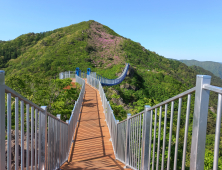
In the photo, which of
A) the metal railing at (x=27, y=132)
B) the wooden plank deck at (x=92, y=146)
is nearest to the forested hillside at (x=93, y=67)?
the wooden plank deck at (x=92, y=146)

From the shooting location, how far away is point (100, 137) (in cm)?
708

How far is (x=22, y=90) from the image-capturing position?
10.3 meters

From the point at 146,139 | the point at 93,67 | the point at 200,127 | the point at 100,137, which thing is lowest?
the point at 100,137

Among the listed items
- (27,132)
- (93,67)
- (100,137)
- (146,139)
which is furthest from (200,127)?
(93,67)

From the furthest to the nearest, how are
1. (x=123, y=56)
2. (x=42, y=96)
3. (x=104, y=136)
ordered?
(x=123, y=56) < (x=42, y=96) < (x=104, y=136)

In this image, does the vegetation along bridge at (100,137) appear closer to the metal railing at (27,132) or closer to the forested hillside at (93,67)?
the metal railing at (27,132)

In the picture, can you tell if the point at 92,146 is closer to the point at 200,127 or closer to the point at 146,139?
the point at 146,139

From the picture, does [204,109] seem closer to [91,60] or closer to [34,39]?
[91,60]

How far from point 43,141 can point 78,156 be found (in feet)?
9.30

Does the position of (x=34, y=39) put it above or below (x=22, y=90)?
above

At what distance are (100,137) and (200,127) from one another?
19.5ft

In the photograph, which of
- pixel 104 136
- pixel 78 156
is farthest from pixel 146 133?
pixel 104 136

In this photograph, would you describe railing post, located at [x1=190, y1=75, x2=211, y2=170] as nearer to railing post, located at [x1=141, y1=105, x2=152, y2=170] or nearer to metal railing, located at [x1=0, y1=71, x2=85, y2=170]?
railing post, located at [x1=141, y1=105, x2=152, y2=170]

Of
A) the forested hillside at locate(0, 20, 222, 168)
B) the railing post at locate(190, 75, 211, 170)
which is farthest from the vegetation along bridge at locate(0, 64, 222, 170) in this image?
the forested hillside at locate(0, 20, 222, 168)
